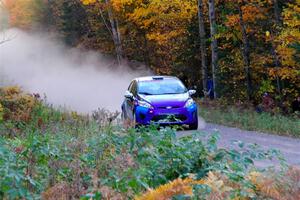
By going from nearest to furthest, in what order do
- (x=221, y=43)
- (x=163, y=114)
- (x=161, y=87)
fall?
(x=163, y=114) → (x=161, y=87) → (x=221, y=43)

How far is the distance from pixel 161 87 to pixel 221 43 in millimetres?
13073

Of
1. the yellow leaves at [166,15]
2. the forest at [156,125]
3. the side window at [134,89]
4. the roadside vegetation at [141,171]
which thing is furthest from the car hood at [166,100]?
the yellow leaves at [166,15]

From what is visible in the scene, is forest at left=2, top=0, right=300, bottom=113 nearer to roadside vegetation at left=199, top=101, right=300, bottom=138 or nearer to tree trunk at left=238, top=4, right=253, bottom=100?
tree trunk at left=238, top=4, right=253, bottom=100

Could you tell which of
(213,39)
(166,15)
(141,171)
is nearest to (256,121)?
(213,39)

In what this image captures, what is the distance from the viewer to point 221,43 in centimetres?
3028

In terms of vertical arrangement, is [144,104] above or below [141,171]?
below

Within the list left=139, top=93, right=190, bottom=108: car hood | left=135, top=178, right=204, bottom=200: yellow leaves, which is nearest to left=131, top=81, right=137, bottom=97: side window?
left=139, top=93, right=190, bottom=108: car hood

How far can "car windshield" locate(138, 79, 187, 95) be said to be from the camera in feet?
58.0

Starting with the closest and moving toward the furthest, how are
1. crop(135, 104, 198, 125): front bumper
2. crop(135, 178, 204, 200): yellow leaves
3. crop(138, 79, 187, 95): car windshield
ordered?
crop(135, 178, 204, 200): yellow leaves < crop(135, 104, 198, 125): front bumper < crop(138, 79, 187, 95): car windshield

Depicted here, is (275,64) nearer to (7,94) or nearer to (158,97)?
(158,97)

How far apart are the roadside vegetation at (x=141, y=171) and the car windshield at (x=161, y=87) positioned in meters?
9.92

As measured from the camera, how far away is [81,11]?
5044cm

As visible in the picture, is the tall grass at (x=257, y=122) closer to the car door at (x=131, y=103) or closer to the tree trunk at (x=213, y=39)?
the car door at (x=131, y=103)

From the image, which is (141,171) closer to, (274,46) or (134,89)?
(134,89)
